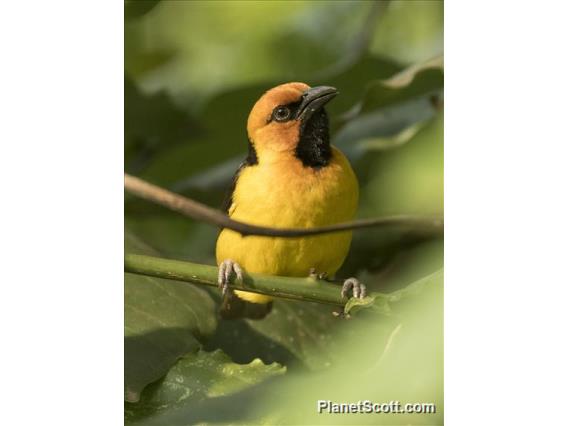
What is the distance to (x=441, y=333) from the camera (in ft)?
9.19

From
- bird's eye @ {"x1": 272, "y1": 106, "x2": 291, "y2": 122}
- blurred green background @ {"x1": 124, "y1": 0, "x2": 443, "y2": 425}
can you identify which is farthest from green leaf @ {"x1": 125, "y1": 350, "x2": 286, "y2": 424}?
bird's eye @ {"x1": 272, "y1": 106, "x2": 291, "y2": 122}

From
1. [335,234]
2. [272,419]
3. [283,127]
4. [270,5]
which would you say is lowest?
[272,419]

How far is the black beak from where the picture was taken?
2928 mm

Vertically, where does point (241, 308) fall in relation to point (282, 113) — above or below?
below

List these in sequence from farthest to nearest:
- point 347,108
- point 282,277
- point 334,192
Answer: point 347,108, point 334,192, point 282,277

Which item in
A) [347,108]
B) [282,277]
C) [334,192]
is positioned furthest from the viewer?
[347,108]

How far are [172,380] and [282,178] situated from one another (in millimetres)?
584

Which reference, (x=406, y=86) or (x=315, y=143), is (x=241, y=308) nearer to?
(x=315, y=143)

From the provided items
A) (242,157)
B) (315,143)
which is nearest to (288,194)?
(315,143)

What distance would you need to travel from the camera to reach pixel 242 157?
3133 mm

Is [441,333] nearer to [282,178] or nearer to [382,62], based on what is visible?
[282,178]

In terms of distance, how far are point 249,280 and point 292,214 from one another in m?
0.21

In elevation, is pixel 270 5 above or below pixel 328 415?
above
